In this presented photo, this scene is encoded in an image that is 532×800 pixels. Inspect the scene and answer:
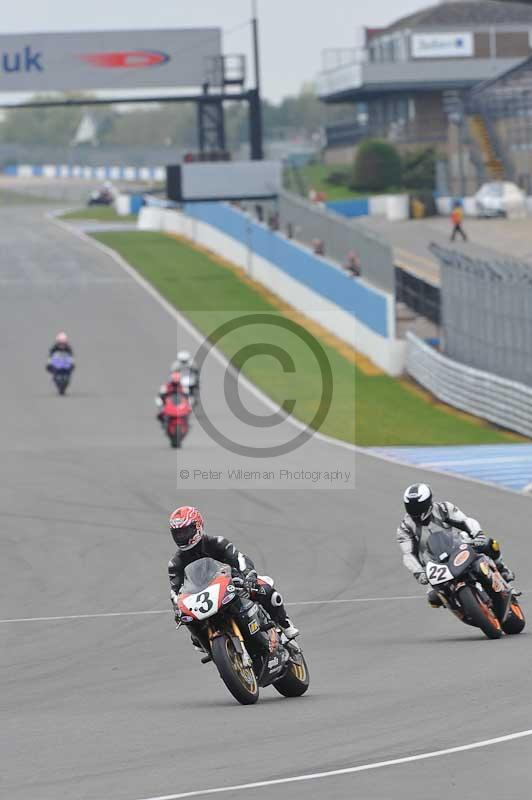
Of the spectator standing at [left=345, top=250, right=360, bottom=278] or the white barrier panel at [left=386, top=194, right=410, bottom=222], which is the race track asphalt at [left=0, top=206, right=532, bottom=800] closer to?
the spectator standing at [left=345, top=250, right=360, bottom=278]

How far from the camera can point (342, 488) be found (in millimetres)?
21875

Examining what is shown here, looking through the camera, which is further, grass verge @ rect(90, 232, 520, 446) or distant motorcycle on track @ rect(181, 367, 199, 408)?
grass verge @ rect(90, 232, 520, 446)

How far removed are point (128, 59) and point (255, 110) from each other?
19.4ft

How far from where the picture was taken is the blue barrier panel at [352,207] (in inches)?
2953

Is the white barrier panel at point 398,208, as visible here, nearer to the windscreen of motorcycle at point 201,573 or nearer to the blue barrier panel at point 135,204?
the blue barrier panel at point 135,204

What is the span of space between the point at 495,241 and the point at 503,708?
1971 inches

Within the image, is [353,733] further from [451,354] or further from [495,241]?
[495,241]

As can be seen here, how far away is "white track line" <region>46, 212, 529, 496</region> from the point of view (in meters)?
23.2

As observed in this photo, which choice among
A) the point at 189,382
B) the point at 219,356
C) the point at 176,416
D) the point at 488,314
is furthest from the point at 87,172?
the point at 176,416

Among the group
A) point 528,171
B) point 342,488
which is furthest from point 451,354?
point 528,171

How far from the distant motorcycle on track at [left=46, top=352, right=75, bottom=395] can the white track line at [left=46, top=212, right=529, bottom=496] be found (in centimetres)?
445

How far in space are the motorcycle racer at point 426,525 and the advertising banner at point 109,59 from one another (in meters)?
54.1

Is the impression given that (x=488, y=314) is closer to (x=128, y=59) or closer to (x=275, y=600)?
(x=275, y=600)
